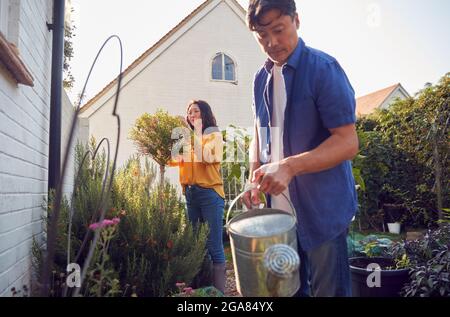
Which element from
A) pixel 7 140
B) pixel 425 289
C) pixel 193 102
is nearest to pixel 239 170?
pixel 193 102

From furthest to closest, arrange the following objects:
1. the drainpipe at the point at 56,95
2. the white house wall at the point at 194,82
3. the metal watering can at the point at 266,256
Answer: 1. the white house wall at the point at 194,82
2. the drainpipe at the point at 56,95
3. the metal watering can at the point at 266,256

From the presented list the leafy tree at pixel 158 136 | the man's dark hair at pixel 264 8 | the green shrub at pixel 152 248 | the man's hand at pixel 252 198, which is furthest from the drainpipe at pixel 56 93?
the leafy tree at pixel 158 136

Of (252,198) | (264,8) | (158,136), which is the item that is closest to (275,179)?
(252,198)

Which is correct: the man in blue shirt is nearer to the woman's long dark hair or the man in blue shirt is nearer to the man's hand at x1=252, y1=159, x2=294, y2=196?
the man's hand at x1=252, y1=159, x2=294, y2=196

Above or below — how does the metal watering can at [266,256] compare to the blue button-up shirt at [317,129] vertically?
below

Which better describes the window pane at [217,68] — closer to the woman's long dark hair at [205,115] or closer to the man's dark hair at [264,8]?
the woman's long dark hair at [205,115]

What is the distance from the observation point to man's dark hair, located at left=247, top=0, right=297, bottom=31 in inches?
54.0

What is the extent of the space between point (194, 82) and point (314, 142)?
8.88 metres

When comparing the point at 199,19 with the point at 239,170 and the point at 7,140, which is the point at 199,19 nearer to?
the point at 239,170

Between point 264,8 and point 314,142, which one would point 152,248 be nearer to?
point 314,142

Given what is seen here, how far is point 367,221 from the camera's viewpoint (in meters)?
7.23

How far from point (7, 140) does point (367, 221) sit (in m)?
6.69

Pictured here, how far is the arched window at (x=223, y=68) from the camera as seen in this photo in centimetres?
1030

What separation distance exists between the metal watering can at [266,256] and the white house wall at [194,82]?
833 centimetres
